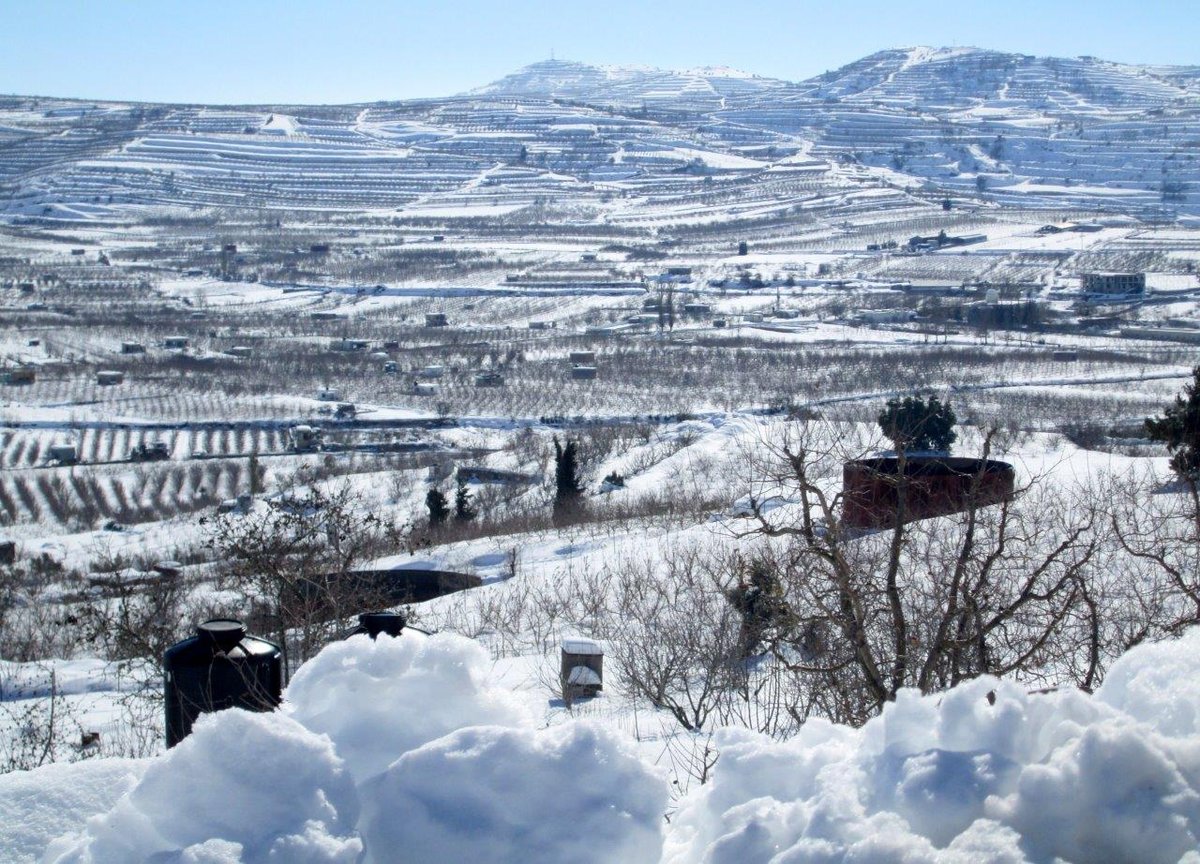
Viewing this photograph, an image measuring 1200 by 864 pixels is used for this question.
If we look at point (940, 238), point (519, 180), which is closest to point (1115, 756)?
point (940, 238)

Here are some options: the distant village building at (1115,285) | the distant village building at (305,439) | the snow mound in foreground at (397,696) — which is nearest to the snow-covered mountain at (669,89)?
the distant village building at (1115,285)

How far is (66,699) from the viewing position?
7.62 metres

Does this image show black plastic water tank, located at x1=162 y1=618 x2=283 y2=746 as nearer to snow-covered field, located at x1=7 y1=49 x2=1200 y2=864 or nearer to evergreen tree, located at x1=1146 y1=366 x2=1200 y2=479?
Answer: snow-covered field, located at x1=7 y1=49 x2=1200 y2=864

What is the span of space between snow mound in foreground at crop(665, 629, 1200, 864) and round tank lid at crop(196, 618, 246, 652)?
2.78 meters

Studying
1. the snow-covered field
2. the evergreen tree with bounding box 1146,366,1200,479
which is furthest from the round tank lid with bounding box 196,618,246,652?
the evergreen tree with bounding box 1146,366,1200,479

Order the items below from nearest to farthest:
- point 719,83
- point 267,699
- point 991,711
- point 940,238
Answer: point 991,711, point 267,699, point 940,238, point 719,83

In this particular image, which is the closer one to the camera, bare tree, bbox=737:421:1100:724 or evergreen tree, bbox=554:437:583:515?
bare tree, bbox=737:421:1100:724

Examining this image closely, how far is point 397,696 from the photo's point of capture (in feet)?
6.97

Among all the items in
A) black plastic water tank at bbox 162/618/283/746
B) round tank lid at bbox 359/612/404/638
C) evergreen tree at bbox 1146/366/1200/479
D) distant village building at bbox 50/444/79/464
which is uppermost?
round tank lid at bbox 359/612/404/638

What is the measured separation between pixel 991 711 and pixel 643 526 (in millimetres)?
13054

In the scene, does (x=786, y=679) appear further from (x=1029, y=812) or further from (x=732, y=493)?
(x=732, y=493)

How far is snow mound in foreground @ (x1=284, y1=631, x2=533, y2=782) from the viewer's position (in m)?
2.10

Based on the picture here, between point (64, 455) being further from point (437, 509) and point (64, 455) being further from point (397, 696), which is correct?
point (397, 696)

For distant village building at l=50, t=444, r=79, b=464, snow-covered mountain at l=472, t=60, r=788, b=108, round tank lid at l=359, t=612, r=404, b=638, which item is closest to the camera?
round tank lid at l=359, t=612, r=404, b=638
